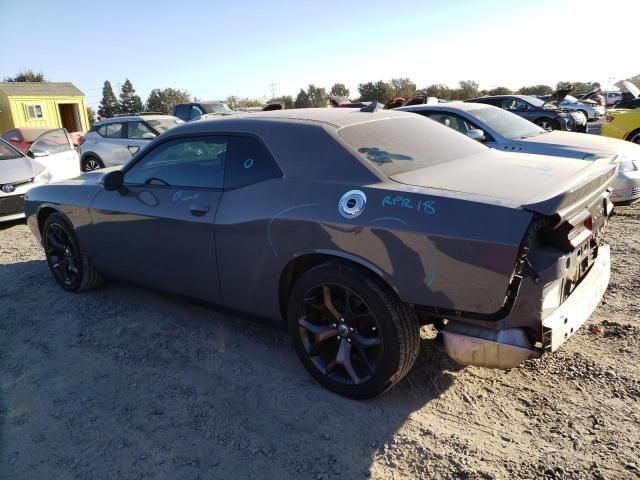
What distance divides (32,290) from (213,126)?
2788 millimetres

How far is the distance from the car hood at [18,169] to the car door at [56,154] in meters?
0.79

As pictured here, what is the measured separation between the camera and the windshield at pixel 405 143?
298cm

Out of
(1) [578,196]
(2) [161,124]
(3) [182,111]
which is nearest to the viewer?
(1) [578,196]

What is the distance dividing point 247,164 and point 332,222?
2.86 ft

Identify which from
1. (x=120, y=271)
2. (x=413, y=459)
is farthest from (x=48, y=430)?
(x=413, y=459)

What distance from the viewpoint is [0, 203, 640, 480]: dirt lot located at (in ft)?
7.97

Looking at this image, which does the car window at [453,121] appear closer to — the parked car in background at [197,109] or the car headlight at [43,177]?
the car headlight at [43,177]

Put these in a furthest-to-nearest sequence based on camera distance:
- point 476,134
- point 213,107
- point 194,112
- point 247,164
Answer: point 213,107 < point 194,112 < point 476,134 < point 247,164

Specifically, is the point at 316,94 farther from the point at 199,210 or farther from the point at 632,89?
the point at 199,210

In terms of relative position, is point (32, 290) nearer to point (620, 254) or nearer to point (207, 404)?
point (207, 404)

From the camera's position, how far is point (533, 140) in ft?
22.5

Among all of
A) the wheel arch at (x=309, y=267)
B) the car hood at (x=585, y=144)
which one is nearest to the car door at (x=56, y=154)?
the wheel arch at (x=309, y=267)

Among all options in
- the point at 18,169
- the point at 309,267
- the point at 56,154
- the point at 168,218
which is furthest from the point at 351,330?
the point at 56,154

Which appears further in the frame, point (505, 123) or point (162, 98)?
point (162, 98)
